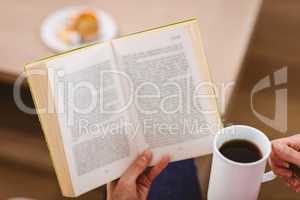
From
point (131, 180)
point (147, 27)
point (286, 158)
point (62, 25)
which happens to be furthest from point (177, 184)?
point (62, 25)

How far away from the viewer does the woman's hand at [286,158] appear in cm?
90

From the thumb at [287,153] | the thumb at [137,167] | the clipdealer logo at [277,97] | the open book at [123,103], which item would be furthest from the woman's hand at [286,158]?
the clipdealer logo at [277,97]

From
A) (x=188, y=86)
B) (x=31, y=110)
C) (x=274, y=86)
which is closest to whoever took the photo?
(x=188, y=86)

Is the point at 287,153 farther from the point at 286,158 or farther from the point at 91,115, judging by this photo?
the point at 91,115

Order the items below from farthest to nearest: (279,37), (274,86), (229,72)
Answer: (279,37) < (274,86) < (229,72)

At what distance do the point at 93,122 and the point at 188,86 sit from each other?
19 centimetres

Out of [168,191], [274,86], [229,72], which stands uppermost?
[229,72]

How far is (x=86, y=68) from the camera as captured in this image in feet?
2.98

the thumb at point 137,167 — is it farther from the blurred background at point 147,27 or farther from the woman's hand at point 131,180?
the blurred background at point 147,27

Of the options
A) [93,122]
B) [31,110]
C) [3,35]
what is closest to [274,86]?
[31,110]

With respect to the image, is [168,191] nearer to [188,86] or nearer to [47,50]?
A: [188,86]

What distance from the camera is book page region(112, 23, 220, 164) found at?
3.06 feet

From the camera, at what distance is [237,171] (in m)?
0.81

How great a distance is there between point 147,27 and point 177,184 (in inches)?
19.7
